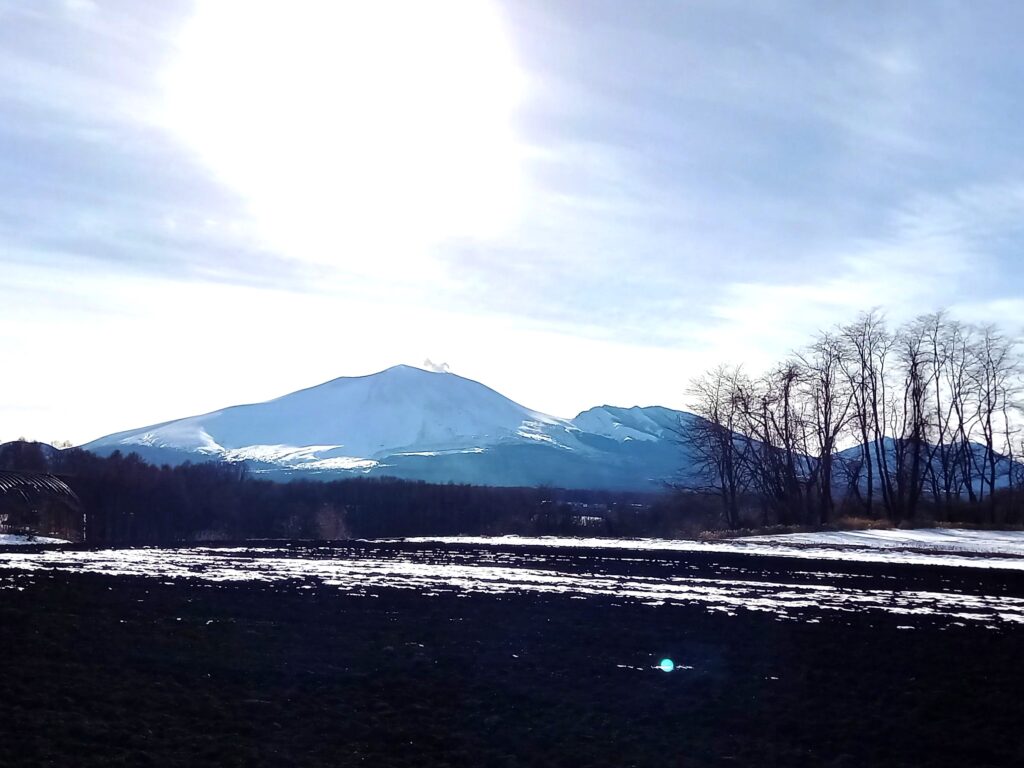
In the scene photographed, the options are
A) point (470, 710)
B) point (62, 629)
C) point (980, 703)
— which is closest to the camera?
point (470, 710)

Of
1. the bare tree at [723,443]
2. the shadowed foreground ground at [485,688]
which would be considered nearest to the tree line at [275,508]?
the bare tree at [723,443]

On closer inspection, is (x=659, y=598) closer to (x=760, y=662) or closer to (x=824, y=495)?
(x=760, y=662)

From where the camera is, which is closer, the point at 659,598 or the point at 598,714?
the point at 598,714

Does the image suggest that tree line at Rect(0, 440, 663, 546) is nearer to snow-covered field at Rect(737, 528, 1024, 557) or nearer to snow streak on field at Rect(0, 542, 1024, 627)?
snow-covered field at Rect(737, 528, 1024, 557)

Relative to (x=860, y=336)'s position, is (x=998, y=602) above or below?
below

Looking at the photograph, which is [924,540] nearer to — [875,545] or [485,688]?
[875,545]

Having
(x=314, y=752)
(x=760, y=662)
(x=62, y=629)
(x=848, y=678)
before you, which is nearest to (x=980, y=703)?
(x=848, y=678)

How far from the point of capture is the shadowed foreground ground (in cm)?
1002

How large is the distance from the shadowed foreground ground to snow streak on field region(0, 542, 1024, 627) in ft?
9.96

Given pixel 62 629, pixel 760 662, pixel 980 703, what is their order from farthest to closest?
pixel 62 629
pixel 760 662
pixel 980 703

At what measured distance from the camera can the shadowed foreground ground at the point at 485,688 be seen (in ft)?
32.9

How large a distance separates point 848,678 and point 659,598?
36.2 feet

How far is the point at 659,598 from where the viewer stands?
25.4 meters

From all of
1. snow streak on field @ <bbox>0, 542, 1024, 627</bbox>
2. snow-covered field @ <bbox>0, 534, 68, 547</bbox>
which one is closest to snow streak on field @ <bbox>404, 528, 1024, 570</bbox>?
snow streak on field @ <bbox>0, 542, 1024, 627</bbox>
